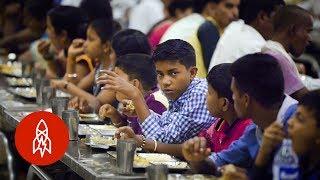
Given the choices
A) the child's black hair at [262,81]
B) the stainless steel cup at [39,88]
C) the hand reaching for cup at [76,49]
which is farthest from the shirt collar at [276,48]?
the hand reaching for cup at [76,49]

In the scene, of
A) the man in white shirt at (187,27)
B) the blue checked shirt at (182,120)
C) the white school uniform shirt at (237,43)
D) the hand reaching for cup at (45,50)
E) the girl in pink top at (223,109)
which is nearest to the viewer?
the girl in pink top at (223,109)

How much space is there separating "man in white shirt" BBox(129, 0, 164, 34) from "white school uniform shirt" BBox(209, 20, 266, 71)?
4328mm

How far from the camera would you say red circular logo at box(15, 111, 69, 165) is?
5141mm

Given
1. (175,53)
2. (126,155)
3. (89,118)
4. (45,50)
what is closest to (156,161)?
(126,155)

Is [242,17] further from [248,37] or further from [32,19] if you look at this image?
[32,19]

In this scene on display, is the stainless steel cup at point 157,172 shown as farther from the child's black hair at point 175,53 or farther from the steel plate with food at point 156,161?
the child's black hair at point 175,53

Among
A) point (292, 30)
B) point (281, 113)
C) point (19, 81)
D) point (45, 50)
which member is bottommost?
point (19, 81)

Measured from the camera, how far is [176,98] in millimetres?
5832

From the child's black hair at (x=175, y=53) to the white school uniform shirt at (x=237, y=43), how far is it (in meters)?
1.08

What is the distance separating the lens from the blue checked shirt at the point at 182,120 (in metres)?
5.70

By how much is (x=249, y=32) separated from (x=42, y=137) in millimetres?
2421

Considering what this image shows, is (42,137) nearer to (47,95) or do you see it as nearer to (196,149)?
(196,149)

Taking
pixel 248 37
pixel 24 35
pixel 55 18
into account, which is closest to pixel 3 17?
pixel 24 35

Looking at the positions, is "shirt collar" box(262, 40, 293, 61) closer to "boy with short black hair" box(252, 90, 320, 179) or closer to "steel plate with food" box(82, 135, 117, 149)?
"steel plate with food" box(82, 135, 117, 149)
